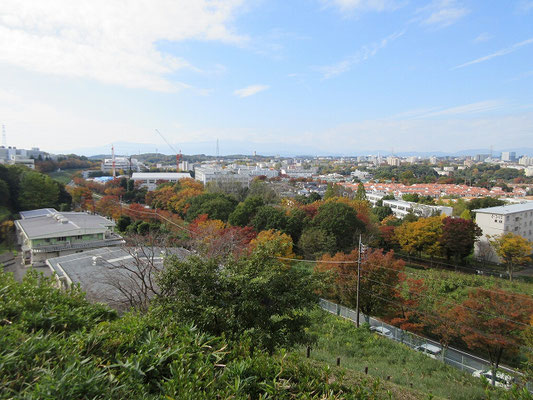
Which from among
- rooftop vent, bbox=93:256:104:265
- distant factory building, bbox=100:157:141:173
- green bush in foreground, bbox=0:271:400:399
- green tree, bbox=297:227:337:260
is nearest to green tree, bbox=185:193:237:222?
green tree, bbox=297:227:337:260

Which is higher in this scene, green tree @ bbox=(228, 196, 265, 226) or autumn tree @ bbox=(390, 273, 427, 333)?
green tree @ bbox=(228, 196, 265, 226)

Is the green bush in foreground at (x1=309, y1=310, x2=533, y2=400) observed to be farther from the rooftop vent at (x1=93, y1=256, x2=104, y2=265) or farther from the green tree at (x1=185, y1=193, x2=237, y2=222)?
the green tree at (x1=185, y1=193, x2=237, y2=222)

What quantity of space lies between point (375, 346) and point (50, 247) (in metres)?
15.2

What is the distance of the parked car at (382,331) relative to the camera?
30.3 ft

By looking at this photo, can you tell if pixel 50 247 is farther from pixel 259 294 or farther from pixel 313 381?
pixel 313 381

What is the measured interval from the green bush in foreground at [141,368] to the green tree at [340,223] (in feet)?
47.1

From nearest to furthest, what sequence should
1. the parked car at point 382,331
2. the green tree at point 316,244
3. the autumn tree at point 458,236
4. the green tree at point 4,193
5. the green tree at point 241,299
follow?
1. the green tree at point 241,299
2. the parked car at point 382,331
3. the green tree at point 316,244
4. the autumn tree at point 458,236
5. the green tree at point 4,193

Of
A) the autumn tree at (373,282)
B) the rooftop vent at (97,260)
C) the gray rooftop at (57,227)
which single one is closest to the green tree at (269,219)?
the autumn tree at (373,282)

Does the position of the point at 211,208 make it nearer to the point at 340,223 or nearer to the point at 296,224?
the point at 296,224

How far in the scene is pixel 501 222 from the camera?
20.0m

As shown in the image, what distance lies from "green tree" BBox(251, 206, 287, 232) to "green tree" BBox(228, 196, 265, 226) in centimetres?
75

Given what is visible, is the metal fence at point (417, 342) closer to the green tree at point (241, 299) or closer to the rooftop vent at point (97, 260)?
the green tree at point (241, 299)

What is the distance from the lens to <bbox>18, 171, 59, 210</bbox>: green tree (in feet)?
80.3

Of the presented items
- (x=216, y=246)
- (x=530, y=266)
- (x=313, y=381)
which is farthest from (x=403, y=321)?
(x=530, y=266)
